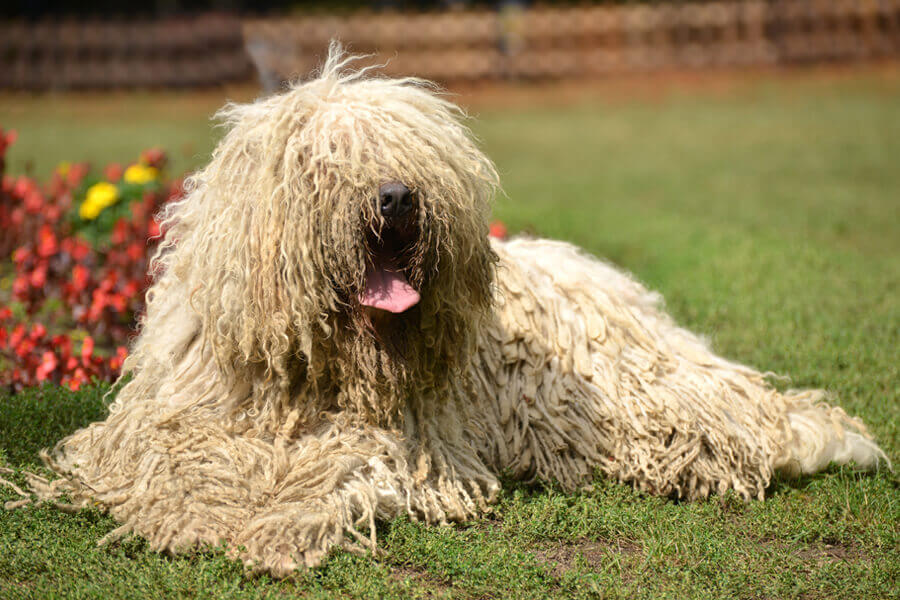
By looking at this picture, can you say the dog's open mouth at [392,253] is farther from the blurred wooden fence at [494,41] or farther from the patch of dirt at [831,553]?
the blurred wooden fence at [494,41]

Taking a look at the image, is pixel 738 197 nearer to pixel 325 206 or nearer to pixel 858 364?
pixel 858 364

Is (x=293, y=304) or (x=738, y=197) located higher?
(x=293, y=304)

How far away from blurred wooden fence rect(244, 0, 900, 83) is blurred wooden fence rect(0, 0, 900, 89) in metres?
0.02

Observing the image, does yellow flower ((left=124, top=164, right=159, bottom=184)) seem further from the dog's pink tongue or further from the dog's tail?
the dog's tail

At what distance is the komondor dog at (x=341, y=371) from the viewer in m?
3.52

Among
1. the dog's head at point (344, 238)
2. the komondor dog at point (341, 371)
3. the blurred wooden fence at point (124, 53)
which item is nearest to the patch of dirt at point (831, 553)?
the komondor dog at point (341, 371)

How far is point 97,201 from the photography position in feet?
24.9

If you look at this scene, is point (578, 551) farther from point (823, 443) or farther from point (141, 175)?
point (141, 175)

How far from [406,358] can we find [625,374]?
122cm

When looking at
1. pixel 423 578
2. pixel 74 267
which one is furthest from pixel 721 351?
pixel 74 267

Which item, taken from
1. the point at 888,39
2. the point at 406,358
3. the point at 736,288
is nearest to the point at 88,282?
the point at 406,358

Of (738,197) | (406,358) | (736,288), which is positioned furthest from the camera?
(738,197)

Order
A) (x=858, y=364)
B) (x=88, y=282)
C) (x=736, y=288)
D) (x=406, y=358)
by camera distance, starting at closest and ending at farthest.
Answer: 1. (x=406, y=358)
2. (x=858, y=364)
3. (x=88, y=282)
4. (x=736, y=288)

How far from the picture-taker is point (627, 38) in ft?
75.9
